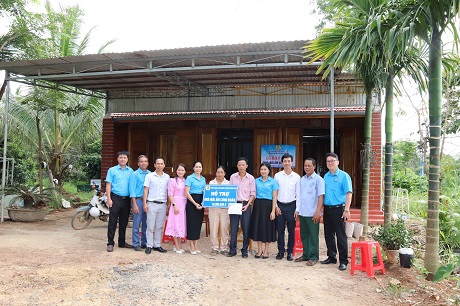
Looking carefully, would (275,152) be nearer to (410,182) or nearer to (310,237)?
(310,237)

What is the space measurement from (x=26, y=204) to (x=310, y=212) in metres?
6.77

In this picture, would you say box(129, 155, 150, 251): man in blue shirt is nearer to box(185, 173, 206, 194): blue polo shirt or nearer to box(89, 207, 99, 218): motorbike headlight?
box(185, 173, 206, 194): blue polo shirt

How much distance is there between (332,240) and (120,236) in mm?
3261

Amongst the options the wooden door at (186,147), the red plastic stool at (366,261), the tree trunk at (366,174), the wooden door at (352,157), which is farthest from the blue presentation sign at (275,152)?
the red plastic stool at (366,261)

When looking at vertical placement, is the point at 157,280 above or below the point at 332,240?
below

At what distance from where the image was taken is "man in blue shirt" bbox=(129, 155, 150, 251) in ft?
20.8

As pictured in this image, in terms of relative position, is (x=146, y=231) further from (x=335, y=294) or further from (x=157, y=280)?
(x=335, y=294)

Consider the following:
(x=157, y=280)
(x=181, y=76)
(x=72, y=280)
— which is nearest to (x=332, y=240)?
(x=157, y=280)

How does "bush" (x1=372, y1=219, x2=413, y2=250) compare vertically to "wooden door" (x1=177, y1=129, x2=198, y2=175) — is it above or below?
below

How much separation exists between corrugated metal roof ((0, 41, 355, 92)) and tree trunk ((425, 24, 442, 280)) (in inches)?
83.2

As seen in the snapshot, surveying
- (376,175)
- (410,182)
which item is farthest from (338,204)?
(410,182)

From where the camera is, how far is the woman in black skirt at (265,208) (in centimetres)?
601

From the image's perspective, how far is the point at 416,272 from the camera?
5.31 metres

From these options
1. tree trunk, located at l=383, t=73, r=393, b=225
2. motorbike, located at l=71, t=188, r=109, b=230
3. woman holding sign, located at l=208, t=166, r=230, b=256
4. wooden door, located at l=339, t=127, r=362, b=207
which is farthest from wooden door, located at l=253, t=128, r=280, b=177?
woman holding sign, located at l=208, t=166, r=230, b=256
